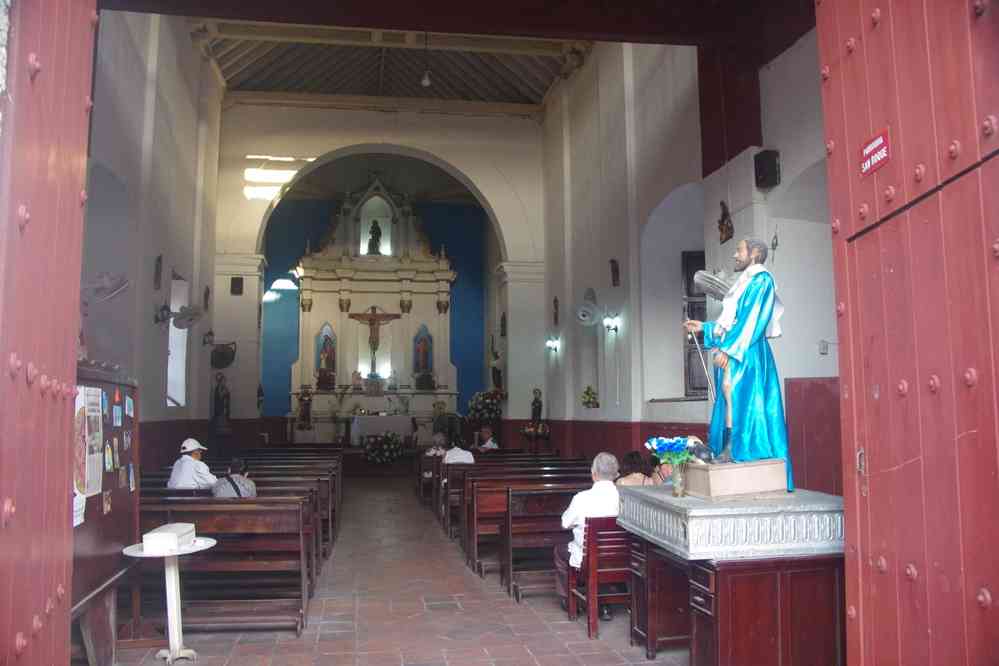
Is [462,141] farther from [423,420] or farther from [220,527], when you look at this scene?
[220,527]

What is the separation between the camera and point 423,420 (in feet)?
64.5

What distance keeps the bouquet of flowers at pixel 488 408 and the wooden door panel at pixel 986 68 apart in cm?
1475

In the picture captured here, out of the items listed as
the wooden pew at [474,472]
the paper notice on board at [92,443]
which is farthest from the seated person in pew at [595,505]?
the paper notice on board at [92,443]

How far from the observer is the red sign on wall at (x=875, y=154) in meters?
2.38

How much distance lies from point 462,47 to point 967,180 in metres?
12.4

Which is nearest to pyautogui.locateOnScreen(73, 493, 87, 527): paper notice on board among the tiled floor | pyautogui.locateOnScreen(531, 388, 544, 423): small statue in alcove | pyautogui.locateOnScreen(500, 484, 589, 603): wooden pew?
the tiled floor

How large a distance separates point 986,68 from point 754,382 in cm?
214

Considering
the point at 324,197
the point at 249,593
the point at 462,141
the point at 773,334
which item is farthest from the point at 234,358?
the point at 773,334

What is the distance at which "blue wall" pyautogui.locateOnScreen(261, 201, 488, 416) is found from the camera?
21.1 m

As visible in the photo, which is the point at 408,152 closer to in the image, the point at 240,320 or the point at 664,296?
the point at 240,320

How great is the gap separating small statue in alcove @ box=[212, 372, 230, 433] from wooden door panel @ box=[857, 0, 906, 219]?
1304 centimetres

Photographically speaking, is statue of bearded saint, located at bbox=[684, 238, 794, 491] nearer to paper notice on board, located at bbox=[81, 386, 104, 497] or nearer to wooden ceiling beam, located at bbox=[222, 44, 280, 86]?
paper notice on board, located at bbox=[81, 386, 104, 497]

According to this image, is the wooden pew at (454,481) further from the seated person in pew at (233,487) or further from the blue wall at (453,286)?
the blue wall at (453,286)

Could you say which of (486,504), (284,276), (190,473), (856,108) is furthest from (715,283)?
(284,276)
